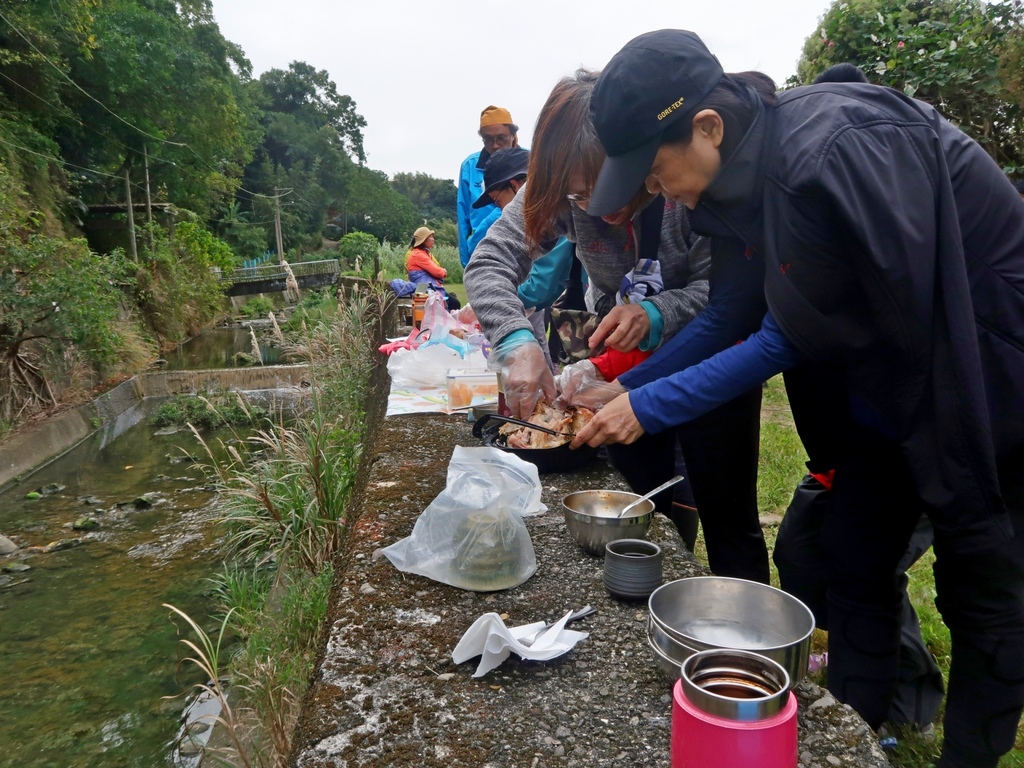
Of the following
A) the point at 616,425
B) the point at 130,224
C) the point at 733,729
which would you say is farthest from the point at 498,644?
the point at 130,224

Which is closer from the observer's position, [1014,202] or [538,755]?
[538,755]

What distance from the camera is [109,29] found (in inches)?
859

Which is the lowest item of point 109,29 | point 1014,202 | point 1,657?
point 1,657

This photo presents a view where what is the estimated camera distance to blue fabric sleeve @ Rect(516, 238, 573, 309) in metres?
2.79

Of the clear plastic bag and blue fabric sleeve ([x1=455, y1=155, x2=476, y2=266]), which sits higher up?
blue fabric sleeve ([x1=455, y1=155, x2=476, y2=266])

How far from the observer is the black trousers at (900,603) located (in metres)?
1.56

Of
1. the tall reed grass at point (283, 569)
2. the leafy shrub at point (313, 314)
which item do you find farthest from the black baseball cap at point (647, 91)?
the leafy shrub at point (313, 314)

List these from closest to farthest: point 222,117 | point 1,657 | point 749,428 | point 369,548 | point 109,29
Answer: point 369,548 → point 749,428 → point 1,657 → point 109,29 → point 222,117

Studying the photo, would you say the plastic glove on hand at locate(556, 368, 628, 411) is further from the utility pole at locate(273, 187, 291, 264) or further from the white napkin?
the utility pole at locate(273, 187, 291, 264)

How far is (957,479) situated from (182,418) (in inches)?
473

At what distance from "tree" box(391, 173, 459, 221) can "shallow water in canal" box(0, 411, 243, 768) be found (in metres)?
86.5

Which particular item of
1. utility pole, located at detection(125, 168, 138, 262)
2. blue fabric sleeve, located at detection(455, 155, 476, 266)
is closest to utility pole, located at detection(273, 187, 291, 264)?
utility pole, located at detection(125, 168, 138, 262)

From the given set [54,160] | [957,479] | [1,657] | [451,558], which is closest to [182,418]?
[1,657]

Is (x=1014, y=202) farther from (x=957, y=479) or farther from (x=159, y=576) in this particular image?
(x=159, y=576)
